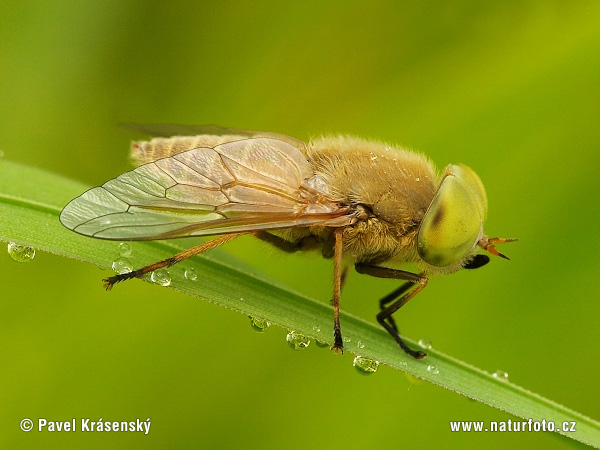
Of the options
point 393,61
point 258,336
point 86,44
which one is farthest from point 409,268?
point 86,44

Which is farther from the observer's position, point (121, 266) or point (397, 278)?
point (397, 278)

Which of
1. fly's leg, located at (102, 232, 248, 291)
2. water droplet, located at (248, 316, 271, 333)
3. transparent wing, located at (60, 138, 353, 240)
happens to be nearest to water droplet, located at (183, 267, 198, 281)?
fly's leg, located at (102, 232, 248, 291)

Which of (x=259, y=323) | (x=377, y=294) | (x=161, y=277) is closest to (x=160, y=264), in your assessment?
(x=161, y=277)

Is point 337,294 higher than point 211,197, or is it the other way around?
point 211,197

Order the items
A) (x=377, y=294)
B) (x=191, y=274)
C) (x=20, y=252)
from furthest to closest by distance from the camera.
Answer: (x=377, y=294), (x=191, y=274), (x=20, y=252)

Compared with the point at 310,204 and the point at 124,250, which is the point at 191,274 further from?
the point at 310,204

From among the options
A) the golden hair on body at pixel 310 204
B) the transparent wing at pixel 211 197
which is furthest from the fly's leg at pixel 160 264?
the transparent wing at pixel 211 197

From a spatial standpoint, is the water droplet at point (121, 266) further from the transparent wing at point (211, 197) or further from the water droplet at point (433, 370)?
the water droplet at point (433, 370)

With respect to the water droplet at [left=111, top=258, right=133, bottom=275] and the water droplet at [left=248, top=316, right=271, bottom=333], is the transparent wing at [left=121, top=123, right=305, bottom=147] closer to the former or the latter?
the water droplet at [left=111, top=258, right=133, bottom=275]
